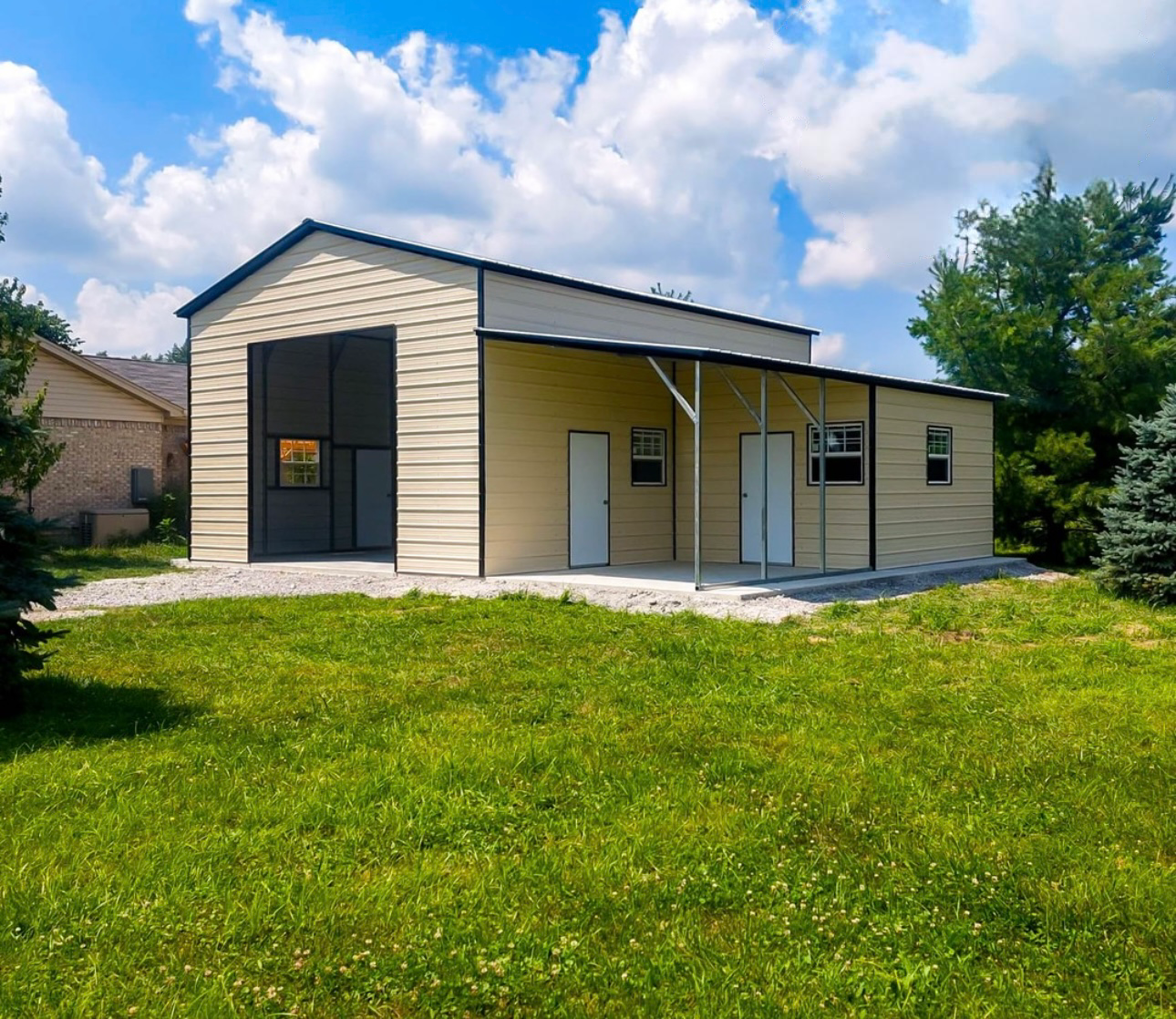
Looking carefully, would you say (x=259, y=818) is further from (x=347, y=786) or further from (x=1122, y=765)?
(x=1122, y=765)

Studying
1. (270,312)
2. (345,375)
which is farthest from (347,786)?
(345,375)

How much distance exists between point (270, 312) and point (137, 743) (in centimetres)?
1140

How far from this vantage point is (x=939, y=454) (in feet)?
52.5

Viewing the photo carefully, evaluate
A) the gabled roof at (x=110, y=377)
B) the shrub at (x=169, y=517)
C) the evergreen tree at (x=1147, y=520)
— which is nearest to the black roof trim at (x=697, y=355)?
the evergreen tree at (x=1147, y=520)

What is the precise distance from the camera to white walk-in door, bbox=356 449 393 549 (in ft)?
63.5

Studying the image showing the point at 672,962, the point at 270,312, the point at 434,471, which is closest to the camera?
the point at 672,962

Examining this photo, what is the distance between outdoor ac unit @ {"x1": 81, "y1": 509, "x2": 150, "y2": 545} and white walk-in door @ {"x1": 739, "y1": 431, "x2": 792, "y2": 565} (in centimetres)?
1327

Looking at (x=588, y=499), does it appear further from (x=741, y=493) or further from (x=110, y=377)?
(x=110, y=377)

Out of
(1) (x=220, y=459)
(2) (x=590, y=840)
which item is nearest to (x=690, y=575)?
(1) (x=220, y=459)

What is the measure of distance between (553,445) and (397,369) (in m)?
2.34

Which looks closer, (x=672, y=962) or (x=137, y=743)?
(x=672, y=962)

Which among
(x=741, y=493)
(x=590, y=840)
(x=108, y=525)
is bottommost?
(x=590, y=840)

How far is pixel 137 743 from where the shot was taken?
5312mm

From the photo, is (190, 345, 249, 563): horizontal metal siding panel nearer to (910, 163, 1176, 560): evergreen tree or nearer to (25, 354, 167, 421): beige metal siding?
(25, 354, 167, 421): beige metal siding
